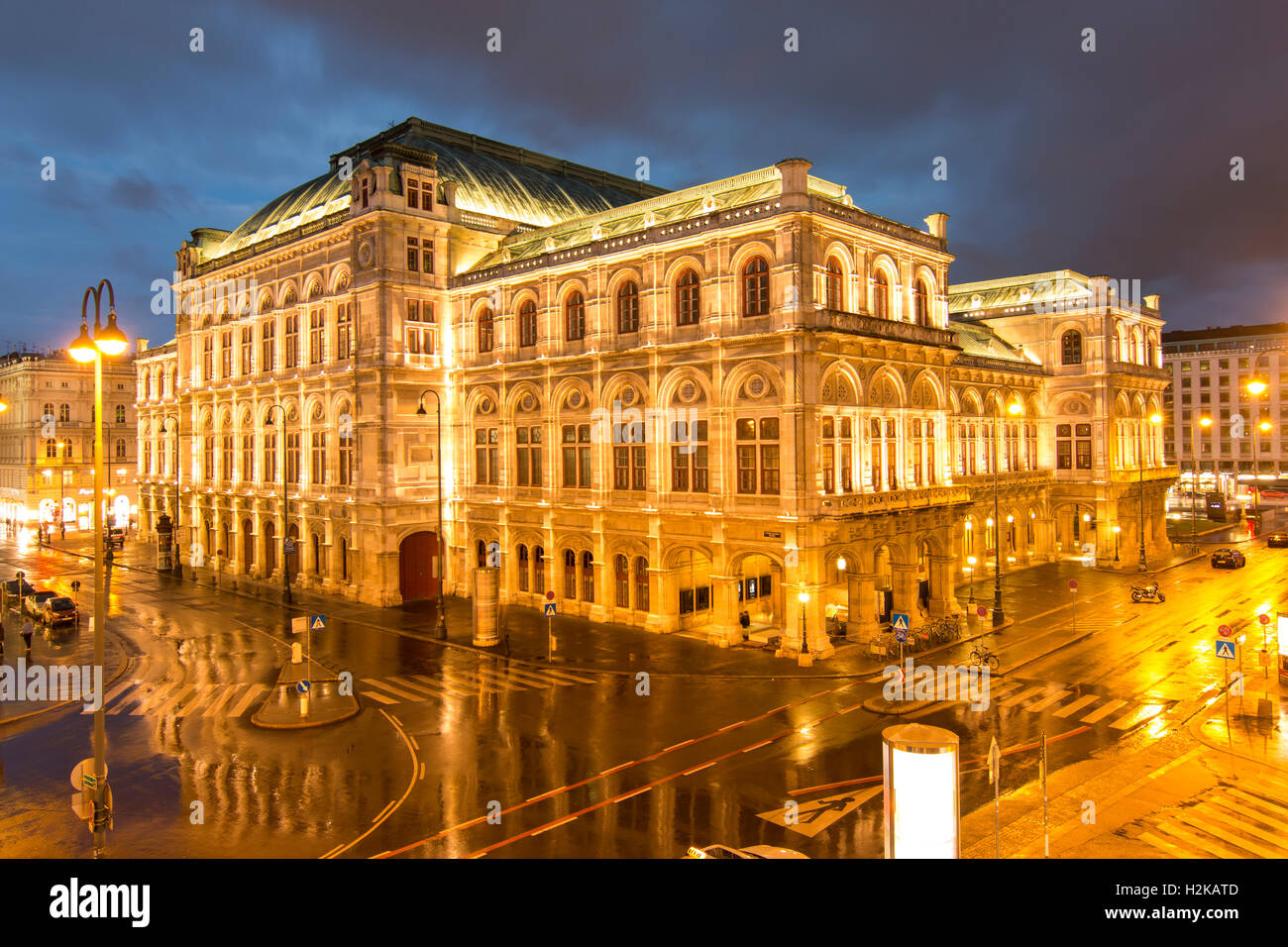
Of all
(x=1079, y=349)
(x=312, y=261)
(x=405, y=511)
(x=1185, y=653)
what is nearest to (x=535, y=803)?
(x=1185, y=653)

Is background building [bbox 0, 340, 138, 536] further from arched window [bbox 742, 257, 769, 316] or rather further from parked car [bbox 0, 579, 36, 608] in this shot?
arched window [bbox 742, 257, 769, 316]

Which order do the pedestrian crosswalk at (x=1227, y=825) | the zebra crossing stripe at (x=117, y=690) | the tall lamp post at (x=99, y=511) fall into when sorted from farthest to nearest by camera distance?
the zebra crossing stripe at (x=117, y=690) → the pedestrian crosswalk at (x=1227, y=825) → the tall lamp post at (x=99, y=511)

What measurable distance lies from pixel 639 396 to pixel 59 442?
8742 centimetres

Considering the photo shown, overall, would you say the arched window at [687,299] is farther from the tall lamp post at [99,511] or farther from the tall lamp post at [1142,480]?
the tall lamp post at [1142,480]

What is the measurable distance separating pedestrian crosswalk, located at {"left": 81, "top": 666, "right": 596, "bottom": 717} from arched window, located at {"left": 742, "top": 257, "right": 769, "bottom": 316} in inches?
669

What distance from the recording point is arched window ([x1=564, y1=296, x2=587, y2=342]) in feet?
143

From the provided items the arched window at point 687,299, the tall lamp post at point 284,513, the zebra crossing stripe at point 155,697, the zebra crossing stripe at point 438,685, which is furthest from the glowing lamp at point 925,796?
the tall lamp post at point 284,513

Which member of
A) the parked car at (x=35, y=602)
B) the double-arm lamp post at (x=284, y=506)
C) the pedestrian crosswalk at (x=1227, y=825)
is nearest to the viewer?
the pedestrian crosswalk at (x=1227, y=825)

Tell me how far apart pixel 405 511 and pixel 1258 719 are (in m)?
40.0

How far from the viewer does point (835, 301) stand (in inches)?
1438

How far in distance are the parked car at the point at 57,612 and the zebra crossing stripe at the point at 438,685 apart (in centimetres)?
2119

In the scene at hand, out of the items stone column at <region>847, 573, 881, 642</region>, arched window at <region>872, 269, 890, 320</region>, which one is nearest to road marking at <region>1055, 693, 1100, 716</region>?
stone column at <region>847, 573, 881, 642</region>

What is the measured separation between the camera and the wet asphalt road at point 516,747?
1800 centimetres

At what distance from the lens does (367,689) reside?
3027cm
